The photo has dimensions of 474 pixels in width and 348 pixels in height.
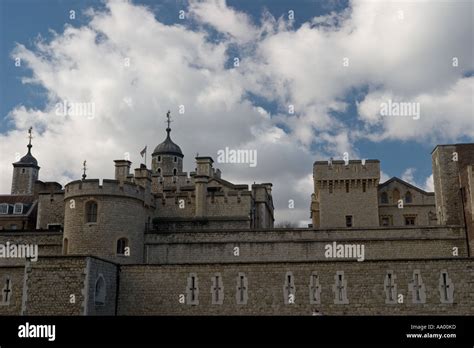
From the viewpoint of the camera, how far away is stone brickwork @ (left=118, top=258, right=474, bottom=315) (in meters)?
23.7

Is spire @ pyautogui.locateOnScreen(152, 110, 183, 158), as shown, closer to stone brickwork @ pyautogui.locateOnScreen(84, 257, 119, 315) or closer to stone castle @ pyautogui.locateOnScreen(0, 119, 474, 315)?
stone castle @ pyautogui.locateOnScreen(0, 119, 474, 315)

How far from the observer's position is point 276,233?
107 ft

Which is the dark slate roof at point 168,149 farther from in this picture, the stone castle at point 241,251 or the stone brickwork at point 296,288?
the stone brickwork at point 296,288

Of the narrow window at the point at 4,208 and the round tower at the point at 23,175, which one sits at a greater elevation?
the round tower at the point at 23,175

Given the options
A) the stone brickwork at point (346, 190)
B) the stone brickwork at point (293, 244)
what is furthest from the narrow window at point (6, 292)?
the stone brickwork at point (346, 190)

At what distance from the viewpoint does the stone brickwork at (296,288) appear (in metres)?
23.7

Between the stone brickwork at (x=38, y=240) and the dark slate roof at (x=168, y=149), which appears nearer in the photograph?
the stone brickwork at (x=38, y=240)

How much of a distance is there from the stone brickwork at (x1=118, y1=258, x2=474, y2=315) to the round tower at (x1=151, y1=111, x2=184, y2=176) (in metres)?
38.7

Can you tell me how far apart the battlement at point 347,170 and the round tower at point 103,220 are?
16524 mm

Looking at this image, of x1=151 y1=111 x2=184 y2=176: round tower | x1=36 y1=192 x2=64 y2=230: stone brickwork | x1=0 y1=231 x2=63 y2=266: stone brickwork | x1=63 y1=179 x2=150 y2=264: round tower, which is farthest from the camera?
x1=151 y1=111 x2=184 y2=176: round tower

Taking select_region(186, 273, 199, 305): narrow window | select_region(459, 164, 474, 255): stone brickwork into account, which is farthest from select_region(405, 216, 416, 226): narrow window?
select_region(186, 273, 199, 305): narrow window
